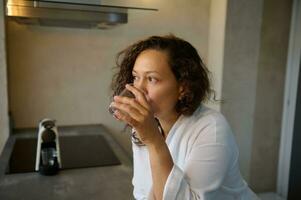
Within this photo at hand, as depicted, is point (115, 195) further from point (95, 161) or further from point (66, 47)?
point (66, 47)

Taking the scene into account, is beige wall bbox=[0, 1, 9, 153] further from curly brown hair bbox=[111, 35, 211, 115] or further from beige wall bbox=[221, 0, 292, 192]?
beige wall bbox=[221, 0, 292, 192]

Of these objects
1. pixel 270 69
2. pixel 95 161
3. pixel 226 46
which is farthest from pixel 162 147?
pixel 270 69

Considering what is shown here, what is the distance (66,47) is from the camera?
221 centimetres

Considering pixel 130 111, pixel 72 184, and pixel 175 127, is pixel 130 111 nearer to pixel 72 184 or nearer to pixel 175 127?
pixel 175 127

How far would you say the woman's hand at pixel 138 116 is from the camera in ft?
2.34

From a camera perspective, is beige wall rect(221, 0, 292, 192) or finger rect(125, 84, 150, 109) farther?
beige wall rect(221, 0, 292, 192)

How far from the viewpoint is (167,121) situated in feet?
3.21

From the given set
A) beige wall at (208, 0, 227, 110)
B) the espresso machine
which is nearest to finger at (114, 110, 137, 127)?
the espresso machine

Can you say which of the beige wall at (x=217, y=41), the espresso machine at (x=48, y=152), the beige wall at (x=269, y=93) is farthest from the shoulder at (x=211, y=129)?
the beige wall at (x=269, y=93)

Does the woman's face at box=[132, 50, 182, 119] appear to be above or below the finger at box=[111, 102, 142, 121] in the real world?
above

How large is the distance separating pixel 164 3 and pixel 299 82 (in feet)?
4.39

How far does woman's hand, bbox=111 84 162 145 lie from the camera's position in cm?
71

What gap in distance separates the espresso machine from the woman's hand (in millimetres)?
809

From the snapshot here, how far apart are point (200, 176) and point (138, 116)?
8.2 inches
